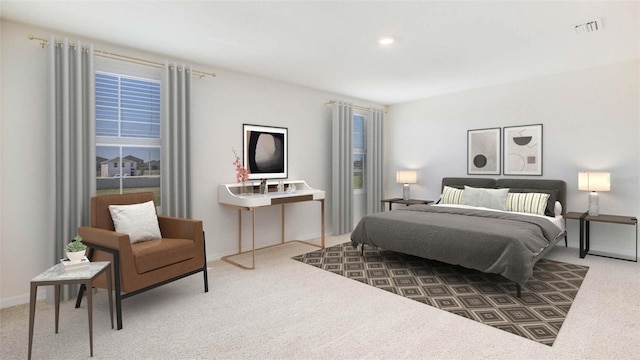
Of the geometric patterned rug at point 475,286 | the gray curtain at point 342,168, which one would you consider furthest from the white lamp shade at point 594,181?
the gray curtain at point 342,168

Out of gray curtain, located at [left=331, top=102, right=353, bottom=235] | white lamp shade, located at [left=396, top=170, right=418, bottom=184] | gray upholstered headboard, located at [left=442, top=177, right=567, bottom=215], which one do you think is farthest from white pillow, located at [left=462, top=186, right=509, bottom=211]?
gray curtain, located at [left=331, top=102, right=353, bottom=235]

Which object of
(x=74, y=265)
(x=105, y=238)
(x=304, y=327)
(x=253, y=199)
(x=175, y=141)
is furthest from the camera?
(x=253, y=199)

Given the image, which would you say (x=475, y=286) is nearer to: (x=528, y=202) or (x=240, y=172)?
(x=528, y=202)

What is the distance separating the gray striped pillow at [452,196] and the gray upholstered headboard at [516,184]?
285mm

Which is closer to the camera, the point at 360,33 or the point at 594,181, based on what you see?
the point at 360,33

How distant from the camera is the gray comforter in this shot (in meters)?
3.04

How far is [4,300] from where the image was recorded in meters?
2.88

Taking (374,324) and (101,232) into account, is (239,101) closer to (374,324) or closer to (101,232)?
(101,232)

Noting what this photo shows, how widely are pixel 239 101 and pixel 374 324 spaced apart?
321cm

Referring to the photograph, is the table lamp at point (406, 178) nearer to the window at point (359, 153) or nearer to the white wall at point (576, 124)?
the white wall at point (576, 124)

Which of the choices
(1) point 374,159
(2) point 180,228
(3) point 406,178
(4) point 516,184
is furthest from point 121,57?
(4) point 516,184

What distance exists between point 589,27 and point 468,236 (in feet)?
7.15

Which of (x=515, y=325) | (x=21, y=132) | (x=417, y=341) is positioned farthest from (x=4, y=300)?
(x=515, y=325)

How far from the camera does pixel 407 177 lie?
606 centimetres
